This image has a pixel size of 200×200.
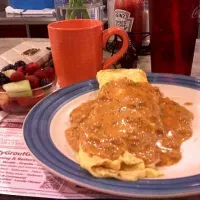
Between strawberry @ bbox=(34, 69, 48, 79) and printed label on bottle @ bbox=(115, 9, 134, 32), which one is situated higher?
printed label on bottle @ bbox=(115, 9, 134, 32)

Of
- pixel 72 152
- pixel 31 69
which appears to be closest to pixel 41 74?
pixel 31 69

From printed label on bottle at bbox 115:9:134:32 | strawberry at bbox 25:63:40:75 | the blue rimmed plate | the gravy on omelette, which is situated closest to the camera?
the blue rimmed plate

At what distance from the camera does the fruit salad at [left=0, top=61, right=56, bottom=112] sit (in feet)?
2.72

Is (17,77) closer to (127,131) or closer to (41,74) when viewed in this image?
(41,74)

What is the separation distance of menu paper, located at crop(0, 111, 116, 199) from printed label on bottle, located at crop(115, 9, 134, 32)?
62cm

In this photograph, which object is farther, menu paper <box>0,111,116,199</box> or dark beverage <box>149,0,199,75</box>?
dark beverage <box>149,0,199,75</box>

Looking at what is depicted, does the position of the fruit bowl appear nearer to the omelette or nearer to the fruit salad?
the fruit salad

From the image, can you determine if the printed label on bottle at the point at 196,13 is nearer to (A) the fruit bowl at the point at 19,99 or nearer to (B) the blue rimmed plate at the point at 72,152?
(B) the blue rimmed plate at the point at 72,152

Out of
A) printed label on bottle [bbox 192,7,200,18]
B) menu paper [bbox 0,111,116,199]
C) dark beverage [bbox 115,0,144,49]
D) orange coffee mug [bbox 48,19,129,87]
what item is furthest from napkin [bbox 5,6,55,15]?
menu paper [bbox 0,111,116,199]

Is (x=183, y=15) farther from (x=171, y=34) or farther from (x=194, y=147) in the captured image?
(x=194, y=147)

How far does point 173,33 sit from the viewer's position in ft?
3.20

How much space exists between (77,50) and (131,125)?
1.19 feet

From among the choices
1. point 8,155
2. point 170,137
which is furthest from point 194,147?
point 8,155

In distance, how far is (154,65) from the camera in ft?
3.46
